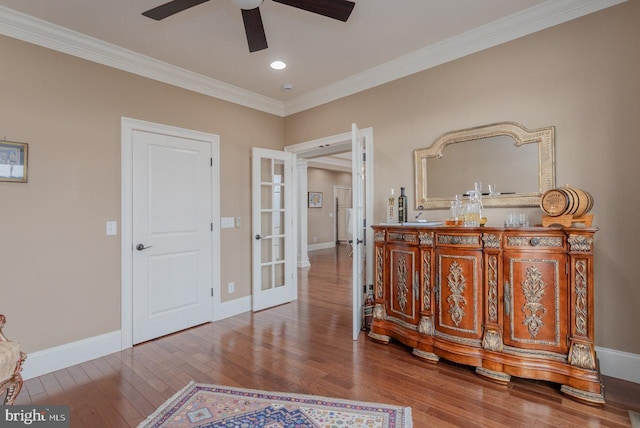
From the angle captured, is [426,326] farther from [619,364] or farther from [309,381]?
[619,364]

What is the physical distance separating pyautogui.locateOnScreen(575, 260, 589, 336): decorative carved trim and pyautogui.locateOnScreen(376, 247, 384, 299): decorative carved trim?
A: 1488 mm

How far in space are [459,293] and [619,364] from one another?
46.5 inches

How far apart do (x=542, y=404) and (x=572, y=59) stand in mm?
2502

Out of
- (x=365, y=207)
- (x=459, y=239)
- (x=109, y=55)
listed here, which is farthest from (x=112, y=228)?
(x=459, y=239)

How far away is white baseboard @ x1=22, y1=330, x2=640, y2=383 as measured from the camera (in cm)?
229

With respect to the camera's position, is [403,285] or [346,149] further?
[346,149]

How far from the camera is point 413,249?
2.82m

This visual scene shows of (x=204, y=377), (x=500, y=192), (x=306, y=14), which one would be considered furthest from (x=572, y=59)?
(x=204, y=377)

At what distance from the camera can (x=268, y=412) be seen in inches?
78.8

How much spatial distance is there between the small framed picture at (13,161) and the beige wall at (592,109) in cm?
364

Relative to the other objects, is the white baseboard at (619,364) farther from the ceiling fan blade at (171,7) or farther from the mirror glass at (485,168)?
the ceiling fan blade at (171,7)

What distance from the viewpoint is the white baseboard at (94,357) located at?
2285 millimetres

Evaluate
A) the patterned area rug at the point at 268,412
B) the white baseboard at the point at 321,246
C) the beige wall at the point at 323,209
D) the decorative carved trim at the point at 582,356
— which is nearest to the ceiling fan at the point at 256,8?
the patterned area rug at the point at 268,412

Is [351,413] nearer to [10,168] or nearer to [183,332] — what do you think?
[183,332]
